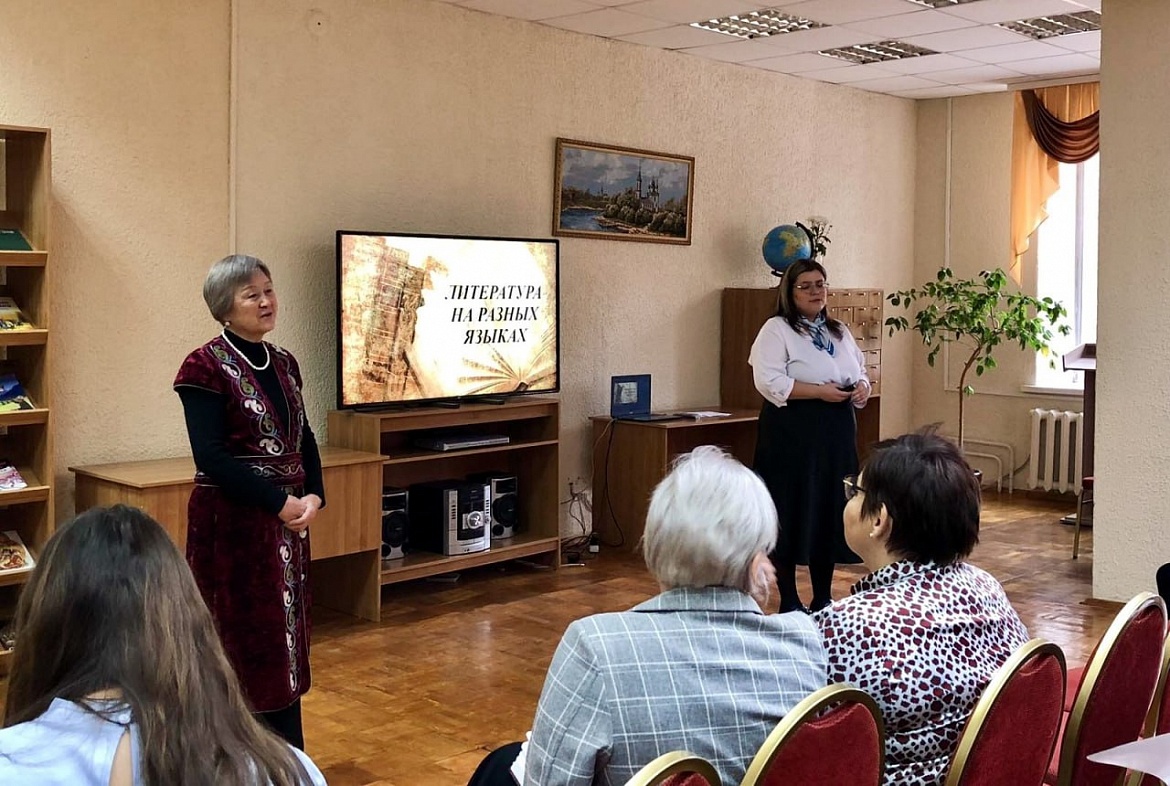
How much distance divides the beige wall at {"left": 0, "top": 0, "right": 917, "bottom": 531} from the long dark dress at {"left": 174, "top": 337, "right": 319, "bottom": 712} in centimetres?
196

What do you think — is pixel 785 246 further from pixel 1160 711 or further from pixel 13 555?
pixel 1160 711

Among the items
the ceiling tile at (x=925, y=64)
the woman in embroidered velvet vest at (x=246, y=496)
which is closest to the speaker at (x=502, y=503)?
the woman in embroidered velvet vest at (x=246, y=496)

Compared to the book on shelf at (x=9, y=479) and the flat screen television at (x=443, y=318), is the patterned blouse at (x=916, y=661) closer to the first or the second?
the book on shelf at (x=9, y=479)

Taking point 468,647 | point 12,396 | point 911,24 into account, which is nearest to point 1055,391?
point 911,24

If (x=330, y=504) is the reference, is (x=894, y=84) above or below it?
above

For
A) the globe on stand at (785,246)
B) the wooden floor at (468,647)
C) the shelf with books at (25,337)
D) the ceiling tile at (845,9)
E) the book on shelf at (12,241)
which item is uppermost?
the ceiling tile at (845,9)

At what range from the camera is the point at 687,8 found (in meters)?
6.16

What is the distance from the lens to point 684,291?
7473mm

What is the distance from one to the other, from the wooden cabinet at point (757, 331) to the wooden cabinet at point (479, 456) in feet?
5.41

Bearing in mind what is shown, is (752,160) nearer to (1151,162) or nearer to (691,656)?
(1151,162)

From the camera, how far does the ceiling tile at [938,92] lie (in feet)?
28.1

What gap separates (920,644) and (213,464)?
184 centimetres

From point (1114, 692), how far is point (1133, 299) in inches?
145

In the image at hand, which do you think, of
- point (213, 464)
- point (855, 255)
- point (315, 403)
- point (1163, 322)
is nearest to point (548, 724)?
point (213, 464)
